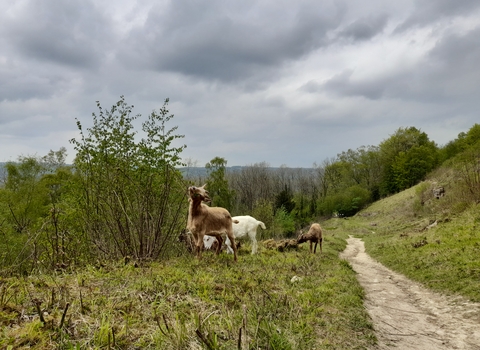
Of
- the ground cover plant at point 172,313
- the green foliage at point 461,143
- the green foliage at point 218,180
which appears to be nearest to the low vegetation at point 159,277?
the ground cover plant at point 172,313

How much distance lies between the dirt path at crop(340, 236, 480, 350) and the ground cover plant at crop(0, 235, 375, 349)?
1.26 ft

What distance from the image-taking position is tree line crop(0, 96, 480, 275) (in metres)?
8.61

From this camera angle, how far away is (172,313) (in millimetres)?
4004

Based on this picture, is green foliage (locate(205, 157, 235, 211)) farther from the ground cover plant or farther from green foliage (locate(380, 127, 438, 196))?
the ground cover plant

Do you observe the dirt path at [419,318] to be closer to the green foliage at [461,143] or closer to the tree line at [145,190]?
the tree line at [145,190]

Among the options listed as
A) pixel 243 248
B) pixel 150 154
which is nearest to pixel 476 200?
pixel 243 248

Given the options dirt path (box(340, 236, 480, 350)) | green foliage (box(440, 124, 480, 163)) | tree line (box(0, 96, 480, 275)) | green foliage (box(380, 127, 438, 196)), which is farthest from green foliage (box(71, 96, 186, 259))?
green foliage (box(380, 127, 438, 196))

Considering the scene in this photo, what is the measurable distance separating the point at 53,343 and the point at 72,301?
1035 mm

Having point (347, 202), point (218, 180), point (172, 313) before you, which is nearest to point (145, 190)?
point (172, 313)

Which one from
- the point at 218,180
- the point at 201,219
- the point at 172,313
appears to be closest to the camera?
the point at 172,313

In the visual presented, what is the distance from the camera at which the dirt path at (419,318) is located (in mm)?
4910

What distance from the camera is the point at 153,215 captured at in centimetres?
946

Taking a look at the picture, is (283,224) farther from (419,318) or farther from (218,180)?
(419,318)

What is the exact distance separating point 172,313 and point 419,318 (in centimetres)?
495
